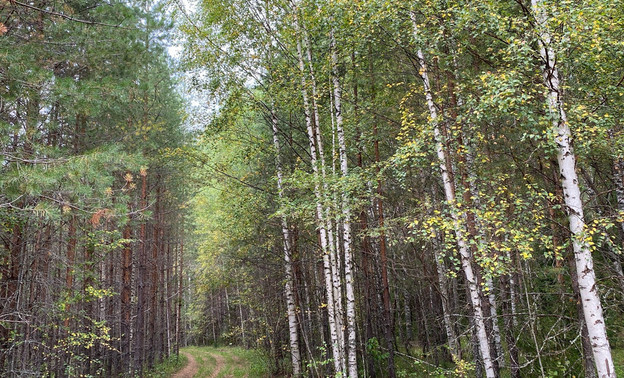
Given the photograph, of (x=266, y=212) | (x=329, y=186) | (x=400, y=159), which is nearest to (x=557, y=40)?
(x=400, y=159)

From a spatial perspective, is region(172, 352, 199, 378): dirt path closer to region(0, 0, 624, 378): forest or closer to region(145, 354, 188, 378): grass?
region(145, 354, 188, 378): grass

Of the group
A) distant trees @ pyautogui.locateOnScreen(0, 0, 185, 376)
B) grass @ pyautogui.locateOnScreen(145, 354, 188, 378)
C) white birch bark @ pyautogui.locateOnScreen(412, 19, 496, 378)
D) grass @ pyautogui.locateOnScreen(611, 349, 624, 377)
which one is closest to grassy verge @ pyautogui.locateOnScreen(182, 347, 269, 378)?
grass @ pyautogui.locateOnScreen(145, 354, 188, 378)

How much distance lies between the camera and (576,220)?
4145 millimetres

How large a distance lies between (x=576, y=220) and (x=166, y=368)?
1678 cm

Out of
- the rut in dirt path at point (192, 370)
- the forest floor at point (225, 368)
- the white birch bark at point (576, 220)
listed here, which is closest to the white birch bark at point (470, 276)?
the white birch bark at point (576, 220)

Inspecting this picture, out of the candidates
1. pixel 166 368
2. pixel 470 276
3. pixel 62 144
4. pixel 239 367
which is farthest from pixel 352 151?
pixel 166 368

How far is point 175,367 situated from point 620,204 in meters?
17.4

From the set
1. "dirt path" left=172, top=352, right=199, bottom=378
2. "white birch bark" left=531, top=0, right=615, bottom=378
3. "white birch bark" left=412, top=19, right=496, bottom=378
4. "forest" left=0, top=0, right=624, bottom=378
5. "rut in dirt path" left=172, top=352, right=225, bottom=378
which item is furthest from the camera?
"dirt path" left=172, top=352, right=199, bottom=378

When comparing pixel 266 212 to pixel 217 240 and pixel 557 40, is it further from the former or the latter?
pixel 557 40

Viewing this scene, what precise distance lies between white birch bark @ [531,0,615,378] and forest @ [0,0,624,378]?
25 millimetres

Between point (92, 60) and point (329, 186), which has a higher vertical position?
point (92, 60)

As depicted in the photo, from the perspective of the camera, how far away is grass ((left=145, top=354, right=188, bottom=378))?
13.5 m

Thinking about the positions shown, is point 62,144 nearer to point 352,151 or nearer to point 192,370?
point 352,151

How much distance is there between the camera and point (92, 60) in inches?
265
